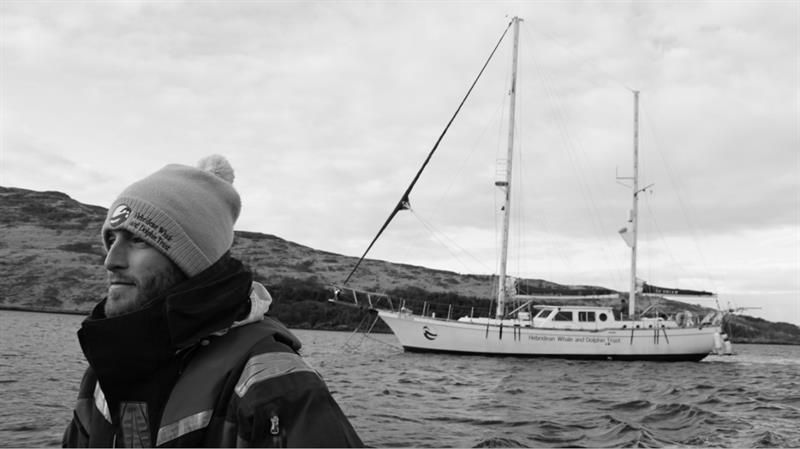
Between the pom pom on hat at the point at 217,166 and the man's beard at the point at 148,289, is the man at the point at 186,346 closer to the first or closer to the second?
the man's beard at the point at 148,289

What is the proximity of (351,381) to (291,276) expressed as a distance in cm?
9447

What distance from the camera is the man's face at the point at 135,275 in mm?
1952

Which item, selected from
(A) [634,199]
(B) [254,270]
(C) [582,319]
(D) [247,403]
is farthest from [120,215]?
(B) [254,270]

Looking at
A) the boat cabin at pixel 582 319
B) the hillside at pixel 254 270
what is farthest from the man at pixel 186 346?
the hillside at pixel 254 270

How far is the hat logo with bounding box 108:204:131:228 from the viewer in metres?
2.01

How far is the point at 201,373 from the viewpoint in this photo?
→ 185 cm

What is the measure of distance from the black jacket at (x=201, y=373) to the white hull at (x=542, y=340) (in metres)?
33.5

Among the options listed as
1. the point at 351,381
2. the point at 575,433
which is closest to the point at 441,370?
the point at 351,381

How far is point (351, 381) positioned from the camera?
19.7 meters

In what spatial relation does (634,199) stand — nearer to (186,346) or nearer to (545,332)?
(545,332)

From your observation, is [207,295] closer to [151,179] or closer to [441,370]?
[151,179]

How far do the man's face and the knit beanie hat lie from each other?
4 centimetres

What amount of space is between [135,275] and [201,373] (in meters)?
0.40

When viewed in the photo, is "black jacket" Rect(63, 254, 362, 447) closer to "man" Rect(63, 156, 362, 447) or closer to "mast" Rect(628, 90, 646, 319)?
"man" Rect(63, 156, 362, 447)
